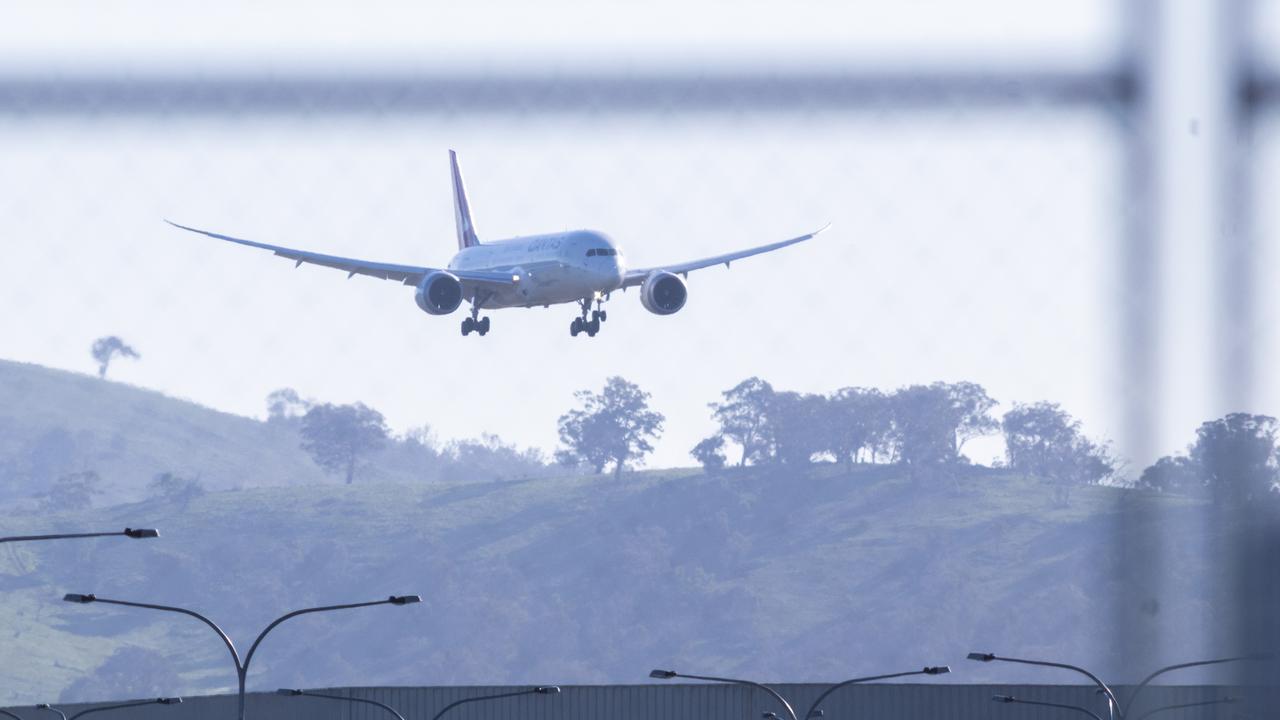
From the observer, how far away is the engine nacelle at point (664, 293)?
199ft

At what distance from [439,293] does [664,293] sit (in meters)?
8.82

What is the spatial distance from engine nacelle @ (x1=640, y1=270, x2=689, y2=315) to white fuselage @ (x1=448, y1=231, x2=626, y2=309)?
8.84 metres

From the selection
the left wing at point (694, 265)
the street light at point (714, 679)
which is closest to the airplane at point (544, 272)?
the left wing at point (694, 265)

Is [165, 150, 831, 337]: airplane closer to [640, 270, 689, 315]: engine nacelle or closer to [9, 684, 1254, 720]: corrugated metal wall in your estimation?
[640, 270, 689, 315]: engine nacelle

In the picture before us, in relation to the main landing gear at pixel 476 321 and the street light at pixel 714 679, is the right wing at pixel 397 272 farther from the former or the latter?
the street light at pixel 714 679

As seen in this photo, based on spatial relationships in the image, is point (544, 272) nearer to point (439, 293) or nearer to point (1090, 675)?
point (439, 293)

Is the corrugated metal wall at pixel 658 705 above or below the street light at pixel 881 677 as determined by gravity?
below

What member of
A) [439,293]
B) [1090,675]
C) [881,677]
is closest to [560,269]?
[439,293]

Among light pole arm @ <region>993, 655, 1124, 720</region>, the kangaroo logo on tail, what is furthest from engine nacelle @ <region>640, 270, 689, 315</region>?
the kangaroo logo on tail

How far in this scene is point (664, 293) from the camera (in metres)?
61.3

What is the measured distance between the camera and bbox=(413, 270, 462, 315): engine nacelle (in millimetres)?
64062

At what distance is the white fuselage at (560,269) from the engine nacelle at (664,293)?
8837 millimetres

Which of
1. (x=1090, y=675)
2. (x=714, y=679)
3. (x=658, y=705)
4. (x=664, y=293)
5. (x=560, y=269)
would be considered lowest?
(x=658, y=705)

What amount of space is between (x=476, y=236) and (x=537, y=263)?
38686 millimetres
